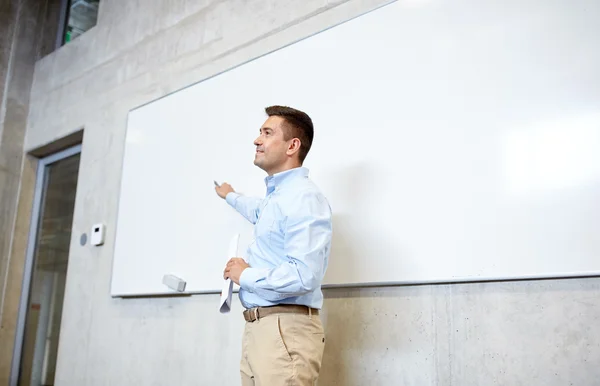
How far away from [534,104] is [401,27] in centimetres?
64

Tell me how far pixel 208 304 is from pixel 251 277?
40.9 inches

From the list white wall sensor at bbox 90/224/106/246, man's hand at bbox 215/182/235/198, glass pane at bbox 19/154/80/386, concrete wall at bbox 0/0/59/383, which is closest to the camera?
man's hand at bbox 215/182/235/198

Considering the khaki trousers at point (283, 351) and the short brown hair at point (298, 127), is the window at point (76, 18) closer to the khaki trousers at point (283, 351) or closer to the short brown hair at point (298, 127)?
the short brown hair at point (298, 127)

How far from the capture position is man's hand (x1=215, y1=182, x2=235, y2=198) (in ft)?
8.25

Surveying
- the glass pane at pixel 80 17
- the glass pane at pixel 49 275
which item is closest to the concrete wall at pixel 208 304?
the glass pane at pixel 49 275

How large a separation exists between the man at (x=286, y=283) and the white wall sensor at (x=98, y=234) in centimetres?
171

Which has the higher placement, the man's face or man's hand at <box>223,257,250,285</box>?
the man's face

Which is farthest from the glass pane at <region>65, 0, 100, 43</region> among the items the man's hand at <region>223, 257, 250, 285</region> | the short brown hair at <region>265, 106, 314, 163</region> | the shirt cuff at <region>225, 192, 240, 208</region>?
the man's hand at <region>223, 257, 250, 285</region>

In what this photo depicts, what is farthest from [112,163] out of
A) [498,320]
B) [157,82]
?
[498,320]

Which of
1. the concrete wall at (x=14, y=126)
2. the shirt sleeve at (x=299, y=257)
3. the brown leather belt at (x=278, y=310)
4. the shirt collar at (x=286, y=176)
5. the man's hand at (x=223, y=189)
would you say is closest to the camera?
the shirt sleeve at (x=299, y=257)

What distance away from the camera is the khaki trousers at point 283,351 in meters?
1.59

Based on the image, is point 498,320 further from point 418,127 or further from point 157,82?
point 157,82

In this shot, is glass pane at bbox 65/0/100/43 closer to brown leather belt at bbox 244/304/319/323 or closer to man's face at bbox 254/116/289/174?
man's face at bbox 254/116/289/174

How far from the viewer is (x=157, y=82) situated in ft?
10.7
